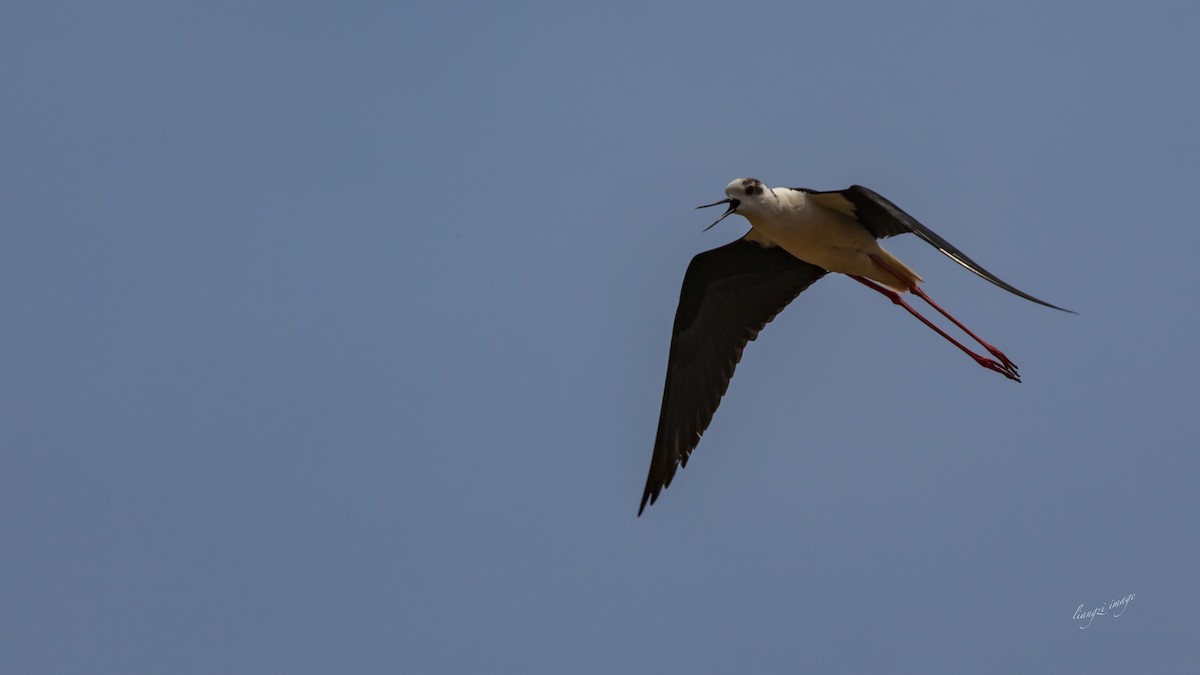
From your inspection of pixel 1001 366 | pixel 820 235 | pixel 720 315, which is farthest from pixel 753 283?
pixel 1001 366

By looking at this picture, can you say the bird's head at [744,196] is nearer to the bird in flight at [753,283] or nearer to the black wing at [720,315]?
the bird in flight at [753,283]

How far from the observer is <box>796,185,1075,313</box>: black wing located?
10716 millimetres

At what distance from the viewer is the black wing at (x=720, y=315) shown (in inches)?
514

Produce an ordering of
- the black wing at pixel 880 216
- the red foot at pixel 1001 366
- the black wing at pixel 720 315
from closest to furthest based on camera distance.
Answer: the black wing at pixel 880 216
the red foot at pixel 1001 366
the black wing at pixel 720 315

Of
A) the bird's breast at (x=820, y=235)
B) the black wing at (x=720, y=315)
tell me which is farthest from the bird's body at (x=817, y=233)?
the black wing at (x=720, y=315)

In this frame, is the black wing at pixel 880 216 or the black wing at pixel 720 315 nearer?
the black wing at pixel 880 216

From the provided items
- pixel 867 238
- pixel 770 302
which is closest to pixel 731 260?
pixel 770 302

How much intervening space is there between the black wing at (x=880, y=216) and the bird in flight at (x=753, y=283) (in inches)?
0.7

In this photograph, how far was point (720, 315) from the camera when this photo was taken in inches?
519

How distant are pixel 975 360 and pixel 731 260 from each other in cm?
230

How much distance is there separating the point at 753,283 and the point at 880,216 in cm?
152

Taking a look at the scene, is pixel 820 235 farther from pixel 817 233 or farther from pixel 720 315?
pixel 720 315

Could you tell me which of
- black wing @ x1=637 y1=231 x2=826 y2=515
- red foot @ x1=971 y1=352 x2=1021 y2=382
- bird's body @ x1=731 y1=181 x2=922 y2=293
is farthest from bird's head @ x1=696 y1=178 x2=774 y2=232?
red foot @ x1=971 y1=352 x2=1021 y2=382

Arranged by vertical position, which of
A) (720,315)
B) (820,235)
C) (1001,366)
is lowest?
(1001,366)
